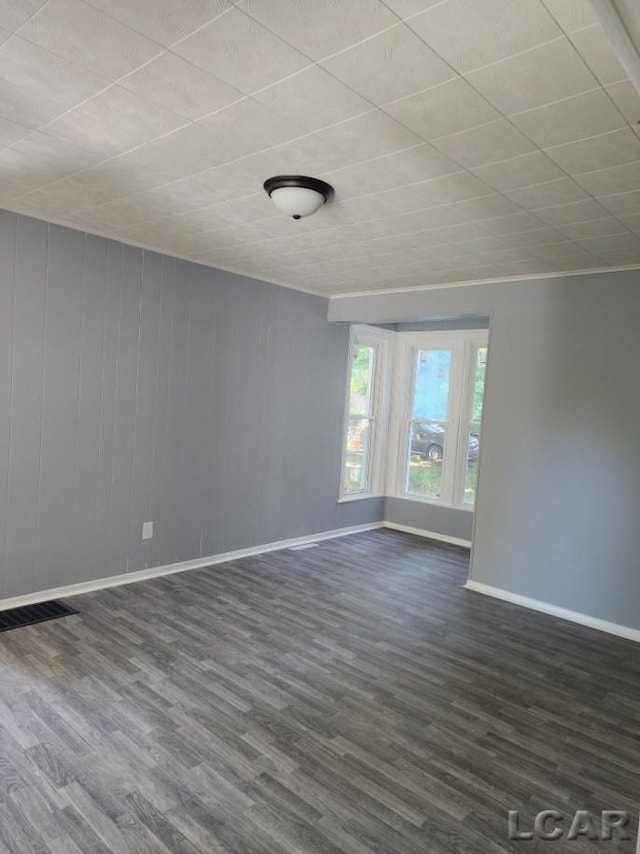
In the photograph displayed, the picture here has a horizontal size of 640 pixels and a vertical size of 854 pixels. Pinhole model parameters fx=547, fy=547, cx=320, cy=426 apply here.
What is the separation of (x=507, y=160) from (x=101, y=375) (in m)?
2.85

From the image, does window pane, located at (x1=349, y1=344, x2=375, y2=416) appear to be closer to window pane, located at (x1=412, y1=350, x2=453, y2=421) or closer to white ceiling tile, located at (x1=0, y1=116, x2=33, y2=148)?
window pane, located at (x1=412, y1=350, x2=453, y2=421)

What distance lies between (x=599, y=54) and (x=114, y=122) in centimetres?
171

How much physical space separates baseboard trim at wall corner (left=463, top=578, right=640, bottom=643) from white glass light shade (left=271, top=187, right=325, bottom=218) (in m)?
3.17

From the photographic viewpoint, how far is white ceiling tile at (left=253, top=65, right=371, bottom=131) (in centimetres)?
177

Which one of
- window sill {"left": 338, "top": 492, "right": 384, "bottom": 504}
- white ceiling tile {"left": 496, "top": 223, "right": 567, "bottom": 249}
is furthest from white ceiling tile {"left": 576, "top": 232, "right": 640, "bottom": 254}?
window sill {"left": 338, "top": 492, "right": 384, "bottom": 504}

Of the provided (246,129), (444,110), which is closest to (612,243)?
(444,110)

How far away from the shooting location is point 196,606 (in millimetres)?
3670

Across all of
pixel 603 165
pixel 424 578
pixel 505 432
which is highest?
pixel 603 165

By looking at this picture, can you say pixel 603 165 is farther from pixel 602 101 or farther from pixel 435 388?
pixel 435 388

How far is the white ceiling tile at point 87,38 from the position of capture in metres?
1.54

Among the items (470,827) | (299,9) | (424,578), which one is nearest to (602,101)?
(299,9)

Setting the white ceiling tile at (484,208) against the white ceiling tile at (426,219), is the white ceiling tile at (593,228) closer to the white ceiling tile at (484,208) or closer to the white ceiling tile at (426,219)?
the white ceiling tile at (484,208)

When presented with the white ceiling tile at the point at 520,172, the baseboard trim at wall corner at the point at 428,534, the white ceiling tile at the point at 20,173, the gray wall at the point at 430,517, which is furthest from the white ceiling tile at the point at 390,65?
the baseboard trim at wall corner at the point at 428,534

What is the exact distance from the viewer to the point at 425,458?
6.15 meters
